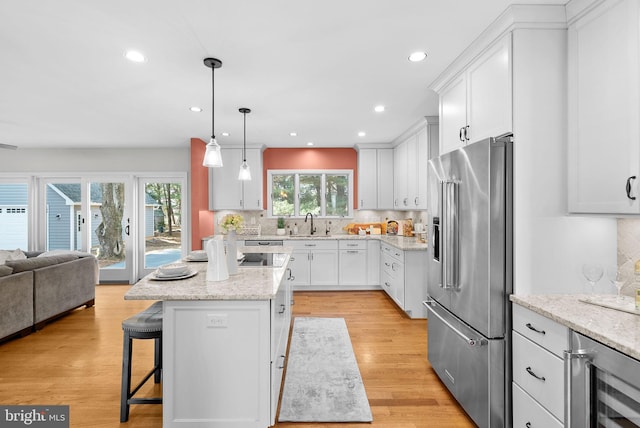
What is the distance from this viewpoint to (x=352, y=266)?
5.05 meters

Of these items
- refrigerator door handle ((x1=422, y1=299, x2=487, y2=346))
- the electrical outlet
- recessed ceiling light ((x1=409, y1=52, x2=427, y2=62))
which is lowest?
refrigerator door handle ((x1=422, y1=299, x2=487, y2=346))

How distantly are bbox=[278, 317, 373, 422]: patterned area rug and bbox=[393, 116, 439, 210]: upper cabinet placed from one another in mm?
2171

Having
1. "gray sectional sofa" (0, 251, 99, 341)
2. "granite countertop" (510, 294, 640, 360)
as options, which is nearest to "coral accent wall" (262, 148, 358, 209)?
"gray sectional sofa" (0, 251, 99, 341)

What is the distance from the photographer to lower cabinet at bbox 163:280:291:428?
178 centimetres

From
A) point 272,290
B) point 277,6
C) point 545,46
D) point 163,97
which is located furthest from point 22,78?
point 545,46

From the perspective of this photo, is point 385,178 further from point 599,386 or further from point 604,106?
point 599,386

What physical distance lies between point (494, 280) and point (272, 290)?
1.32m

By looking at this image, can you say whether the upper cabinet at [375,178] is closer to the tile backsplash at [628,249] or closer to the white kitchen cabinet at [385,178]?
the white kitchen cabinet at [385,178]

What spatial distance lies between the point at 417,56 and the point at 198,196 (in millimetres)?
3767

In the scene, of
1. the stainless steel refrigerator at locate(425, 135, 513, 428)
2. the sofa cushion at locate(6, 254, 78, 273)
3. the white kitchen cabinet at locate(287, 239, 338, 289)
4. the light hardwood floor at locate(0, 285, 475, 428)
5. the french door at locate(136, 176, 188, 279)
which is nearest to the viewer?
the stainless steel refrigerator at locate(425, 135, 513, 428)

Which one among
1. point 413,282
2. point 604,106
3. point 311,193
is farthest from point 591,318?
point 311,193

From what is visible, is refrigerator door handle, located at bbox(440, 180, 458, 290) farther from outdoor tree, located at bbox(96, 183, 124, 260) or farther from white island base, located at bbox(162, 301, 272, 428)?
outdoor tree, located at bbox(96, 183, 124, 260)

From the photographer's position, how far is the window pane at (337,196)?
5742mm

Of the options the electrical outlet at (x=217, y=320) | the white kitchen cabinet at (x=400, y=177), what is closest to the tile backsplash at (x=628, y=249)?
the electrical outlet at (x=217, y=320)
